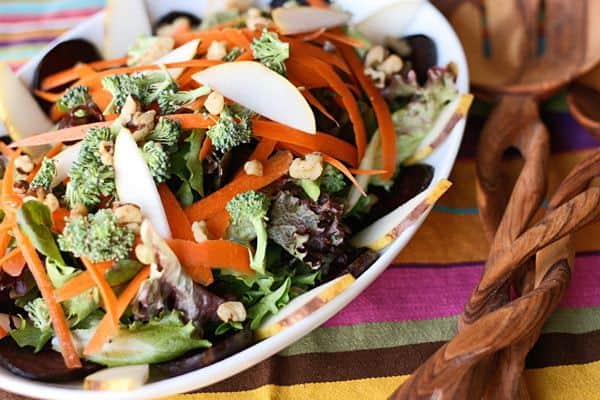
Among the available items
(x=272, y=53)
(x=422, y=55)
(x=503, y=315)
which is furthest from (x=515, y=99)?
(x=503, y=315)

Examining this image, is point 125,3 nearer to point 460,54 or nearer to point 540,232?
point 460,54

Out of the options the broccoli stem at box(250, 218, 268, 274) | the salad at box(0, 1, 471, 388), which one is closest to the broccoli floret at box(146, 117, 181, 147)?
the salad at box(0, 1, 471, 388)

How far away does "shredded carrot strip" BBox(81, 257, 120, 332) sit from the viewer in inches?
46.2

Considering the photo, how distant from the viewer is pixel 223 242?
1.23 metres

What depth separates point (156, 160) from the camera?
1.25 m

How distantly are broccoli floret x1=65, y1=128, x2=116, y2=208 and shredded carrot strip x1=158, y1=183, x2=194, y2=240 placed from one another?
9 cm

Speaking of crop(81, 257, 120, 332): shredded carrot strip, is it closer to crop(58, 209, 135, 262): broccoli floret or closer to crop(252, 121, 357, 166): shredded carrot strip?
crop(58, 209, 135, 262): broccoli floret

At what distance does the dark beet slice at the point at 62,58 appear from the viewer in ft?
5.39

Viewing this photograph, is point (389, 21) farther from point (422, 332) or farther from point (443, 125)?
point (422, 332)

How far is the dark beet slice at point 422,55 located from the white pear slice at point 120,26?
0.65 meters

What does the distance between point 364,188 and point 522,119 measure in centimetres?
51

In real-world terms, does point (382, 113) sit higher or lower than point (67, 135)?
lower

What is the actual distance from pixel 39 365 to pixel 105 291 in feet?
0.54

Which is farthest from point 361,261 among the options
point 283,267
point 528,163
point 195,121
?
point 528,163
